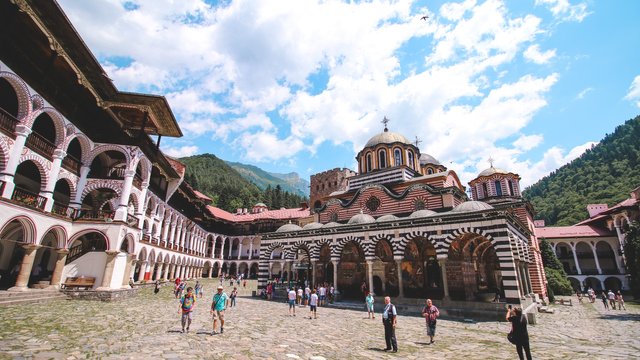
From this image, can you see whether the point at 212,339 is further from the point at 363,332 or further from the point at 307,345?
the point at 363,332

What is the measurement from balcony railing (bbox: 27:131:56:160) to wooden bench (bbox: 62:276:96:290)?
652 cm

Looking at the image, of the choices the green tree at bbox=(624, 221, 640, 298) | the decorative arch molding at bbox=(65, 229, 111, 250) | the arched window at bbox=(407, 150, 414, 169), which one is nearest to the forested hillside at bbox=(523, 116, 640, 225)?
the green tree at bbox=(624, 221, 640, 298)

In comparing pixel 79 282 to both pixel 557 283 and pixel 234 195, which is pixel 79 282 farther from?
pixel 234 195

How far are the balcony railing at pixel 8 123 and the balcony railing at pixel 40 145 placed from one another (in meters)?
0.95

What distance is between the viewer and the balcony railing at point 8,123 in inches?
508

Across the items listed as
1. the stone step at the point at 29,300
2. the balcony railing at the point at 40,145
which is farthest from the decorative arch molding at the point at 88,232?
the balcony railing at the point at 40,145

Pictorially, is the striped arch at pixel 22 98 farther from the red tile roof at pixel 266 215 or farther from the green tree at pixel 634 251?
the green tree at pixel 634 251

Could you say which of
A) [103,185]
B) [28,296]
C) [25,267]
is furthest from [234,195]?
[28,296]

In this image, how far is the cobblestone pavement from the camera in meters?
6.89

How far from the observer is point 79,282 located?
16.6m

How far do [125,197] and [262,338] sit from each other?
1443cm

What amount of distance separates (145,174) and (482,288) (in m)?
24.9

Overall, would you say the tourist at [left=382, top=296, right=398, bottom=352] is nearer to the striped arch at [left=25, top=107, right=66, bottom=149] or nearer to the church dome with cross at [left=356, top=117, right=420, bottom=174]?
the striped arch at [left=25, top=107, right=66, bottom=149]

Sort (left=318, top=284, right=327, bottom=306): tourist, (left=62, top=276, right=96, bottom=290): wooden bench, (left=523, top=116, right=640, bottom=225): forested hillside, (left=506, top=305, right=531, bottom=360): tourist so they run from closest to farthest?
1. (left=506, top=305, right=531, bottom=360): tourist
2. (left=62, top=276, right=96, bottom=290): wooden bench
3. (left=318, top=284, right=327, bottom=306): tourist
4. (left=523, top=116, right=640, bottom=225): forested hillside
